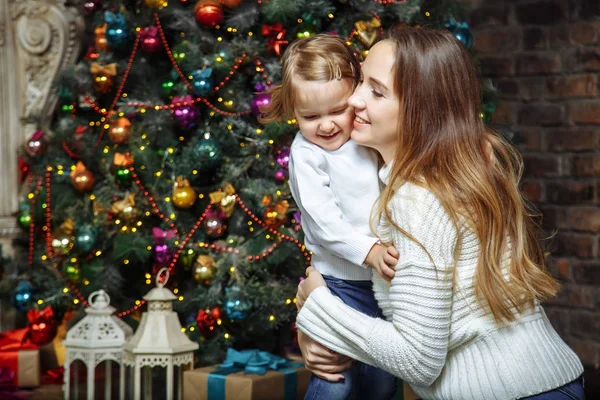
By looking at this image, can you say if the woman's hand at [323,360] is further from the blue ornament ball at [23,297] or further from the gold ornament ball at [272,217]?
the blue ornament ball at [23,297]

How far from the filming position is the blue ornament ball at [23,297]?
3959 mm

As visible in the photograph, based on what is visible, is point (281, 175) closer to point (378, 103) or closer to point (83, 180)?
point (83, 180)

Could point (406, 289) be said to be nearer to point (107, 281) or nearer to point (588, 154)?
point (107, 281)

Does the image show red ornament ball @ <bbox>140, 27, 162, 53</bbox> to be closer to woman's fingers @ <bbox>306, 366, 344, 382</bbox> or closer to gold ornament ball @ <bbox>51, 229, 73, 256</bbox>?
gold ornament ball @ <bbox>51, 229, 73, 256</bbox>

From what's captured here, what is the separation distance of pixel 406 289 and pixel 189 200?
79.8 inches

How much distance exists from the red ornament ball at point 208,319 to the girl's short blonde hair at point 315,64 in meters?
1.44

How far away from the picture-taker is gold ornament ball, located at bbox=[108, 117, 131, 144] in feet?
12.1

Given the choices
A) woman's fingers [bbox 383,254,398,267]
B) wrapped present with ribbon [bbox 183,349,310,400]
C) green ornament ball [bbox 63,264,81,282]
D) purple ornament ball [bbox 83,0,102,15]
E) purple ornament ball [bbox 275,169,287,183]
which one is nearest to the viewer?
woman's fingers [bbox 383,254,398,267]

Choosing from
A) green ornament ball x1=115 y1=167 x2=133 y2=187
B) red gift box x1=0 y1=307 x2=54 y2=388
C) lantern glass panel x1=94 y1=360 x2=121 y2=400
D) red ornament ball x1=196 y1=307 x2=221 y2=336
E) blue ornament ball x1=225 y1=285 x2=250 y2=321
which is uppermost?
green ornament ball x1=115 y1=167 x2=133 y2=187

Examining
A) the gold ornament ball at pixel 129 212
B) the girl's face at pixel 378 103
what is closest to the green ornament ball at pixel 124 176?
the gold ornament ball at pixel 129 212

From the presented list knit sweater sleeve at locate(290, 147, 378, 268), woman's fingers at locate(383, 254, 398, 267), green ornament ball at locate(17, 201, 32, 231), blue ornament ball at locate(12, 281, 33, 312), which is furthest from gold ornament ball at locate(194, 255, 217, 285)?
woman's fingers at locate(383, 254, 398, 267)

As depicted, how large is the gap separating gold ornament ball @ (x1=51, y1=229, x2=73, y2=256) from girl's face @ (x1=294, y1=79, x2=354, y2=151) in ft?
6.71

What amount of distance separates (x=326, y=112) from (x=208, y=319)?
1.56 m

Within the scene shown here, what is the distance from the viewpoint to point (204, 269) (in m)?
3.43
